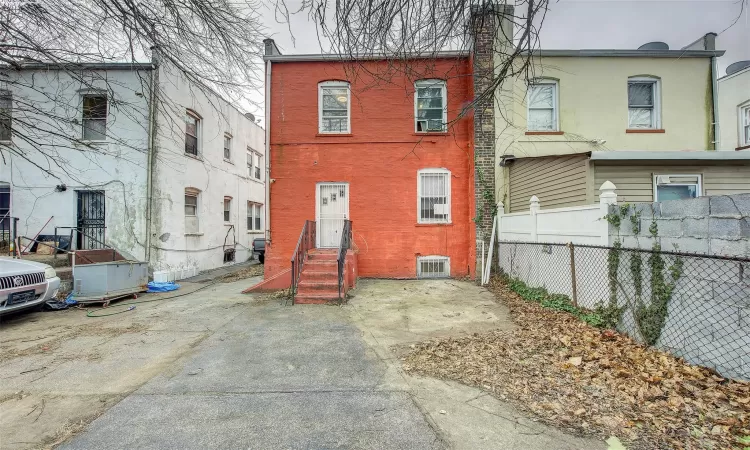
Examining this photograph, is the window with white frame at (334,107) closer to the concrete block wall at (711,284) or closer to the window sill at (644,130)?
the concrete block wall at (711,284)

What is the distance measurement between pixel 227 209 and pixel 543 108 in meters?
13.0

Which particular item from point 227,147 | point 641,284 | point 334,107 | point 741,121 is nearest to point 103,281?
point 334,107

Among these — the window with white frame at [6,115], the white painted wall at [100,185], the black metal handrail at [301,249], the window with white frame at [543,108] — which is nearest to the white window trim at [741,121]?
the window with white frame at [543,108]

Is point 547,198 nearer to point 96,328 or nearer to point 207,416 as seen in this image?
point 207,416

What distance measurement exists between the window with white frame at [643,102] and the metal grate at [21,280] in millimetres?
14856

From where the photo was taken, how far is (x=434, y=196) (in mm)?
9805

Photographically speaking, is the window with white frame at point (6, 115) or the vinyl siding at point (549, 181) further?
the vinyl siding at point (549, 181)

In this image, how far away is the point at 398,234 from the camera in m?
9.70

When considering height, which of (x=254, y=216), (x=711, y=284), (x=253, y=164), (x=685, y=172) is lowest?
(x=711, y=284)

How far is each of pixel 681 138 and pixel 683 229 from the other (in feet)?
26.3

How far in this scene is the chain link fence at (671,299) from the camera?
3.26 meters

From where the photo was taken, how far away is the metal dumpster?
7.27m

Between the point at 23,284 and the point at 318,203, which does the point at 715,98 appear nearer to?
the point at 318,203

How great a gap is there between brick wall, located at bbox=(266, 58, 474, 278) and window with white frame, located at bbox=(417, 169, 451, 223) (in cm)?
16
